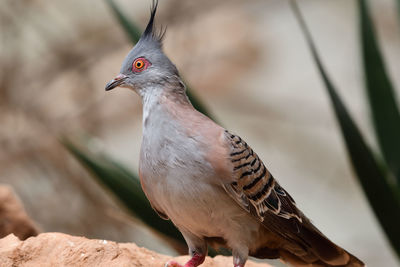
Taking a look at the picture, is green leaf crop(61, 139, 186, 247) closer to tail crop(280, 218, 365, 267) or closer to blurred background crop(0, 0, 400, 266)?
tail crop(280, 218, 365, 267)

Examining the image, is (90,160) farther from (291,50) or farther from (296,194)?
(291,50)

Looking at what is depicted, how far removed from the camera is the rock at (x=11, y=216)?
3340mm

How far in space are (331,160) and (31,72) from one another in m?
5.14

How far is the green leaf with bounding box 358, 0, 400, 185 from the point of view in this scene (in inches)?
168

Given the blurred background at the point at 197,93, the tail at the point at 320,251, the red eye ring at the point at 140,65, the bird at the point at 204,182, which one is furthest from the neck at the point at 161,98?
the blurred background at the point at 197,93

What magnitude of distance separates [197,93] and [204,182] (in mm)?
4042

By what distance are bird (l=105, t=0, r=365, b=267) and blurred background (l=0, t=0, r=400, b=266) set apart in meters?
3.29

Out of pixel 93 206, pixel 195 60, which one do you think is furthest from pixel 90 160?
pixel 195 60

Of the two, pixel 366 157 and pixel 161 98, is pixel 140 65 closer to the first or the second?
pixel 161 98

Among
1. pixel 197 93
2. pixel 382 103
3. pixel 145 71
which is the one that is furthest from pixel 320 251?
pixel 197 93

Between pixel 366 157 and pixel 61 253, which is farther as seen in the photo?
pixel 366 157

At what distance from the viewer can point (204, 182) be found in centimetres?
273

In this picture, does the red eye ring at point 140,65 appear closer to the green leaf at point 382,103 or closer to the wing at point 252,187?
the wing at point 252,187

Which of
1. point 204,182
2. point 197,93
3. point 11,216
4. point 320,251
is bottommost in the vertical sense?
point 11,216
